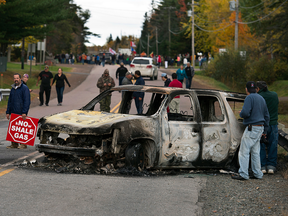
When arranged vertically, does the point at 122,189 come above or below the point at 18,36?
below

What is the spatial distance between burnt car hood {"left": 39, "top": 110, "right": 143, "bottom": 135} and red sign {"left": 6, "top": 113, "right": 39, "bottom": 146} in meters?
1.88

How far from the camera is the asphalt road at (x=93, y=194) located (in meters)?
5.67

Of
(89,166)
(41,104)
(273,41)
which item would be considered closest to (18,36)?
(41,104)

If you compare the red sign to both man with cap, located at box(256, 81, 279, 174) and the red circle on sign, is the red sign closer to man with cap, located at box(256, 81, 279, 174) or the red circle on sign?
the red circle on sign

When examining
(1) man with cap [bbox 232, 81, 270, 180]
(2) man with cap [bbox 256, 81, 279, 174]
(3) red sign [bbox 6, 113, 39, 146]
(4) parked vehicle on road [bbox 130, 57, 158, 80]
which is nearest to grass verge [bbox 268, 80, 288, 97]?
(4) parked vehicle on road [bbox 130, 57, 158, 80]

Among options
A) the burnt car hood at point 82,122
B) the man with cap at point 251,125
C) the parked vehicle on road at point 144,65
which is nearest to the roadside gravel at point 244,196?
the man with cap at point 251,125

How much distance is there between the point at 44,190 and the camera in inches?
255

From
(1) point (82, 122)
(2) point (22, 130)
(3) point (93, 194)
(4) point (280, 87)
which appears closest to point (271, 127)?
(1) point (82, 122)

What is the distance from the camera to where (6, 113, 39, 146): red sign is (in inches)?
395

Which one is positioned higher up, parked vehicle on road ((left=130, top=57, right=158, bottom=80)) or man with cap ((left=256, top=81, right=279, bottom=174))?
parked vehicle on road ((left=130, top=57, right=158, bottom=80))

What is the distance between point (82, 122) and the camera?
781 centimetres

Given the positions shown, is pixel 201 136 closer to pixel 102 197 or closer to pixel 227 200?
pixel 227 200

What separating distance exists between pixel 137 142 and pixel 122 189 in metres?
1.35

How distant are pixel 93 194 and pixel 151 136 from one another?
185 centimetres
